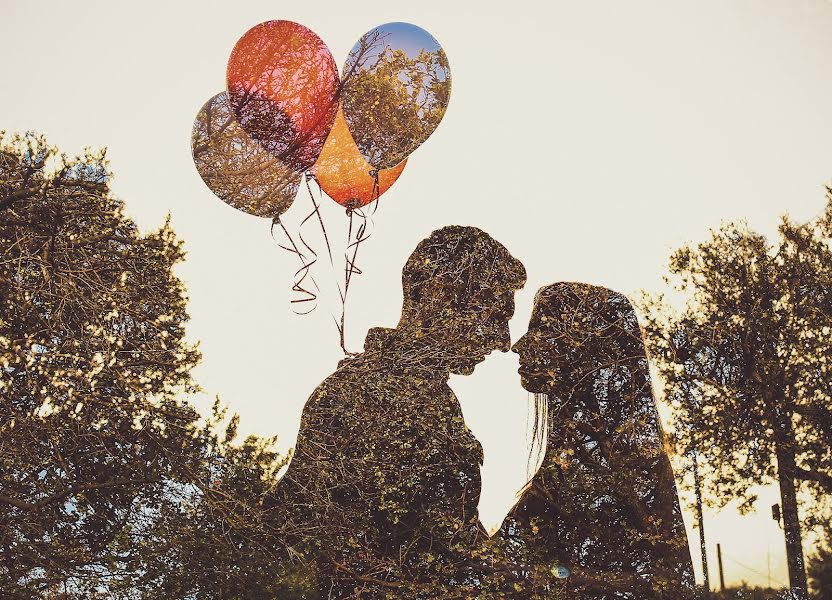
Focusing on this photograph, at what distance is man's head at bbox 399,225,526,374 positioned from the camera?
21.0 feet

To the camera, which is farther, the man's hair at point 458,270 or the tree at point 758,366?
the tree at point 758,366

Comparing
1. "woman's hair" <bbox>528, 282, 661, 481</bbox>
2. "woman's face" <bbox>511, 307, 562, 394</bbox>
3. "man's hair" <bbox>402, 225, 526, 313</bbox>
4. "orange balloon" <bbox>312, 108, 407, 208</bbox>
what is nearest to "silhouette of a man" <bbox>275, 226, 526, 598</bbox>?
"man's hair" <bbox>402, 225, 526, 313</bbox>

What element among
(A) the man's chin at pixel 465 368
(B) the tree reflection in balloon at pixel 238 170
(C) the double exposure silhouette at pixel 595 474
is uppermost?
(B) the tree reflection in balloon at pixel 238 170

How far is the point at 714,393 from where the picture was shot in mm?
9078

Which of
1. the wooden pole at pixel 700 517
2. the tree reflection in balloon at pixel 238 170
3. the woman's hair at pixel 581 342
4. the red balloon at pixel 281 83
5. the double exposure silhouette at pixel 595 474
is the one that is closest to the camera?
the red balloon at pixel 281 83

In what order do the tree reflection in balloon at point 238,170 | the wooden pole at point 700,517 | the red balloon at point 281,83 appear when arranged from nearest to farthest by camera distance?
the red balloon at point 281,83 → the tree reflection in balloon at point 238,170 → the wooden pole at point 700,517

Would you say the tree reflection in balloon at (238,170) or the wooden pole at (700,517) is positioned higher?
the tree reflection in balloon at (238,170)

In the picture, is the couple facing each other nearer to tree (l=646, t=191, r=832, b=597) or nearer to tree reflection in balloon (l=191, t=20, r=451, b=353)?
tree reflection in balloon (l=191, t=20, r=451, b=353)

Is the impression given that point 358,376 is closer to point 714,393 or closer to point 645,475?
point 645,475

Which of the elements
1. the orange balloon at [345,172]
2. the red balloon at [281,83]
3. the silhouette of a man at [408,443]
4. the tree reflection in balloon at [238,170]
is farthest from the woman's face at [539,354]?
the red balloon at [281,83]

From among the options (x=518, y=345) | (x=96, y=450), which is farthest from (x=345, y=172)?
(x=96, y=450)

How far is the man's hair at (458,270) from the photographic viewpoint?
21.1 feet

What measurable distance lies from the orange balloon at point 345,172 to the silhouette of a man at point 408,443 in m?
0.67

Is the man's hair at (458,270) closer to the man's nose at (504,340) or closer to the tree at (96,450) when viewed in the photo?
the man's nose at (504,340)
